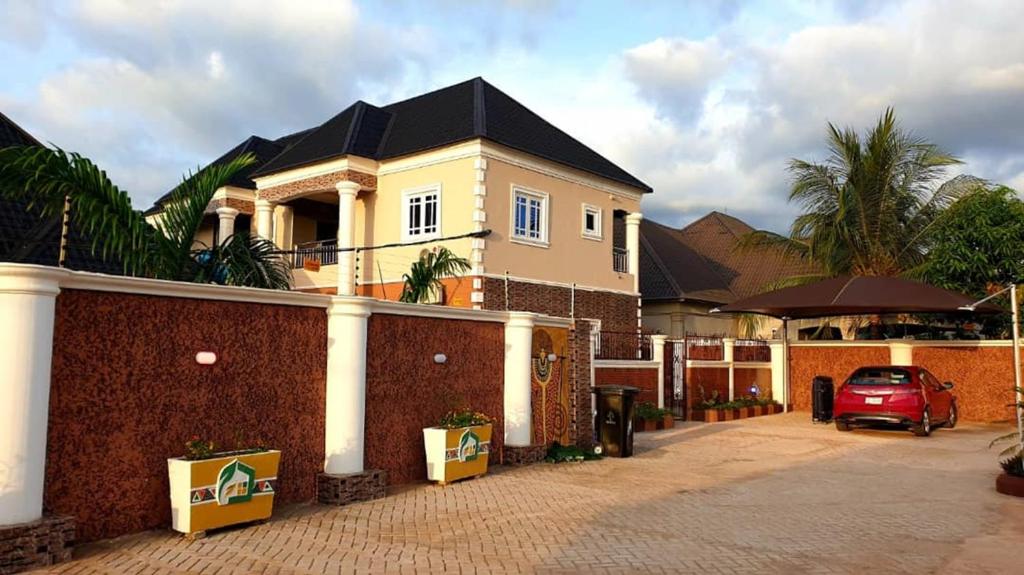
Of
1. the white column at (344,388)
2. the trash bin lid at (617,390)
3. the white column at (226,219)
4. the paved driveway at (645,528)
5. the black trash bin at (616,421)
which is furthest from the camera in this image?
the white column at (226,219)

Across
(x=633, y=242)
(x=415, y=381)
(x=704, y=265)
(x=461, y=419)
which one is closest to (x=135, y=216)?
(x=415, y=381)

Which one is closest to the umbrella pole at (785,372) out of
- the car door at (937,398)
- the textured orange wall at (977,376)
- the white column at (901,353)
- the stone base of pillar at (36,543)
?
the white column at (901,353)

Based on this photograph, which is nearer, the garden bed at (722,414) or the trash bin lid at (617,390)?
the trash bin lid at (617,390)

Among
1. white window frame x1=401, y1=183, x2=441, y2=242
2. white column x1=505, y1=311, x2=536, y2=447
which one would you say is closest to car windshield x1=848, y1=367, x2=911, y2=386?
white column x1=505, y1=311, x2=536, y2=447

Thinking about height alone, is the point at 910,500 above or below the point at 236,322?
below

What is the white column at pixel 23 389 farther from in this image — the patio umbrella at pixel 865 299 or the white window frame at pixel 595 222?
the white window frame at pixel 595 222

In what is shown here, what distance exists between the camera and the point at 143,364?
720cm

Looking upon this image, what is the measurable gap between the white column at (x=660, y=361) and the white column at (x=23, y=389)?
1452 centimetres

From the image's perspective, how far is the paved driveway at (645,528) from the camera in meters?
6.58

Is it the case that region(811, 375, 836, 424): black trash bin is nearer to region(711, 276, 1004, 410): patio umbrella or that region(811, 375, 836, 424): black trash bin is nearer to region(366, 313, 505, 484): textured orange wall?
region(711, 276, 1004, 410): patio umbrella

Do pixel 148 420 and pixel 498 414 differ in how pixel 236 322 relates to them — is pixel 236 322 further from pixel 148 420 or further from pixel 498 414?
pixel 498 414

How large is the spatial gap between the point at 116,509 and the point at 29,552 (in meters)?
0.92

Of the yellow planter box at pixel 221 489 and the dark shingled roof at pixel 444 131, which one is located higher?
the dark shingled roof at pixel 444 131

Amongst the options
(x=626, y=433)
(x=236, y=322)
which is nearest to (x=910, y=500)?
(x=626, y=433)
